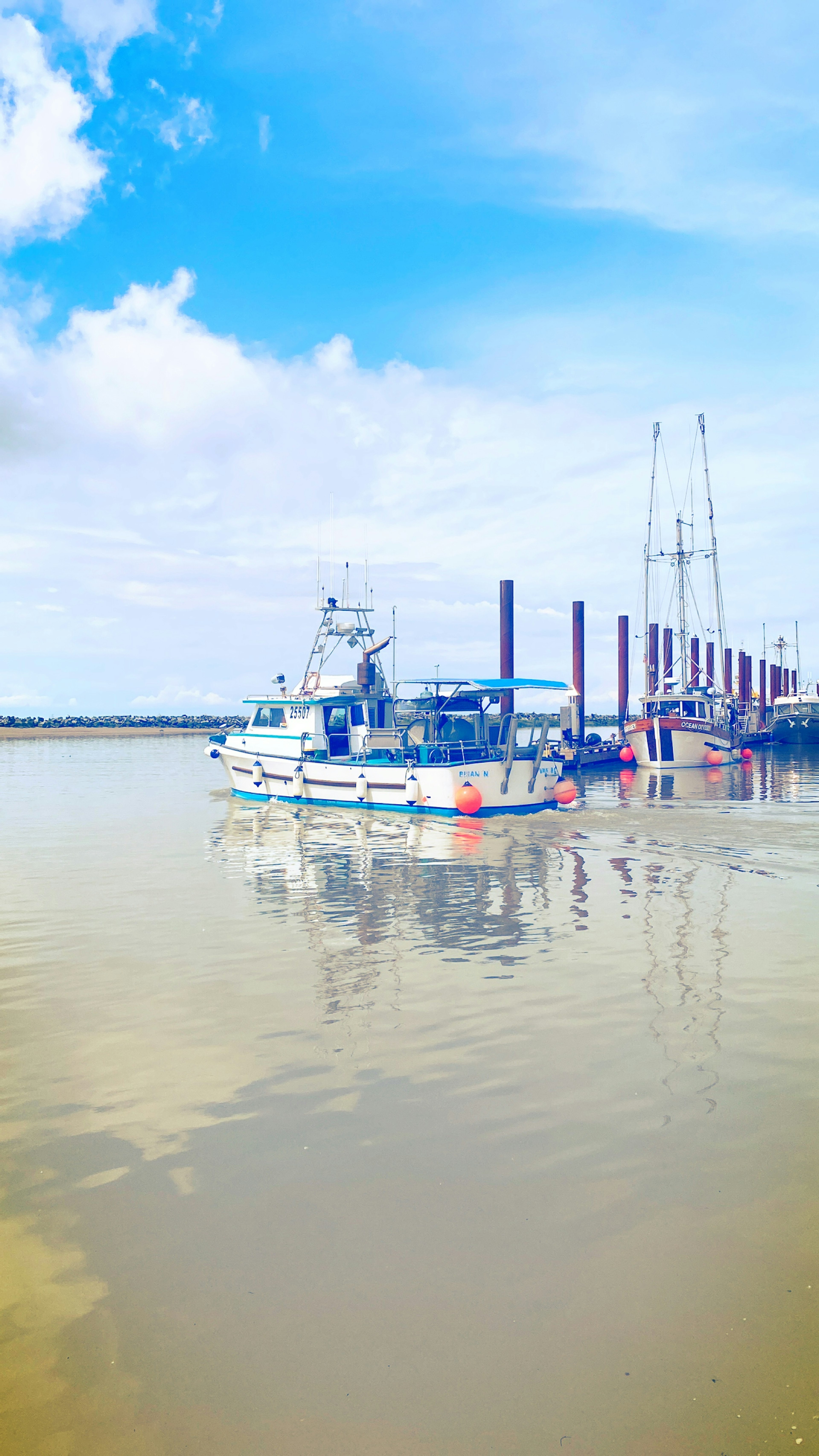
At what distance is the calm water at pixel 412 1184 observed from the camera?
11.8 ft

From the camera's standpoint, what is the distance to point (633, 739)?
142 feet

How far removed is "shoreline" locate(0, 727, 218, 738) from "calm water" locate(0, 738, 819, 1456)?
3185 inches

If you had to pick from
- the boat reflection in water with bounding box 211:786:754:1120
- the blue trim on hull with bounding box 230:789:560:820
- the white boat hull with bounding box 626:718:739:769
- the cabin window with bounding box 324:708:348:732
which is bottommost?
the boat reflection in water with bounding box 211:786:754:1120

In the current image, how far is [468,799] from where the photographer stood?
23.1m

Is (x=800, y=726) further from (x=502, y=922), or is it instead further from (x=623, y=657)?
(x=502, y=922)

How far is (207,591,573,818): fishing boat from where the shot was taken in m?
23.7

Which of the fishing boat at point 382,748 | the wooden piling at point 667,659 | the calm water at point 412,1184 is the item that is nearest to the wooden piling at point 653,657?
the wooden piling at point 667,659

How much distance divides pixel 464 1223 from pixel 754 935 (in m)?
7.47

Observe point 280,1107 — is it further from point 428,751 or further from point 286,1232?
point 428,751

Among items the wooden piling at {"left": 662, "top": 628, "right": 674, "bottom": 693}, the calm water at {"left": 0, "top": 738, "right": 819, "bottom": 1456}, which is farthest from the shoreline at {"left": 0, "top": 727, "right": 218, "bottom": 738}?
the calm water at {"left": 0, "top": 738, "right": 819, "bottom": 1456}

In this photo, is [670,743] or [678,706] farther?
[678,706]

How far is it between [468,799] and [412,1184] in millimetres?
18011

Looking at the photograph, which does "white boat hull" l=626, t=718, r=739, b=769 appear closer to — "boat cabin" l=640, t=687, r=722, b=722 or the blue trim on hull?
"boat cabin" l=640, t=687, r=722, b=722

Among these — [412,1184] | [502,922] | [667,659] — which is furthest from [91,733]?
[412,1184]
